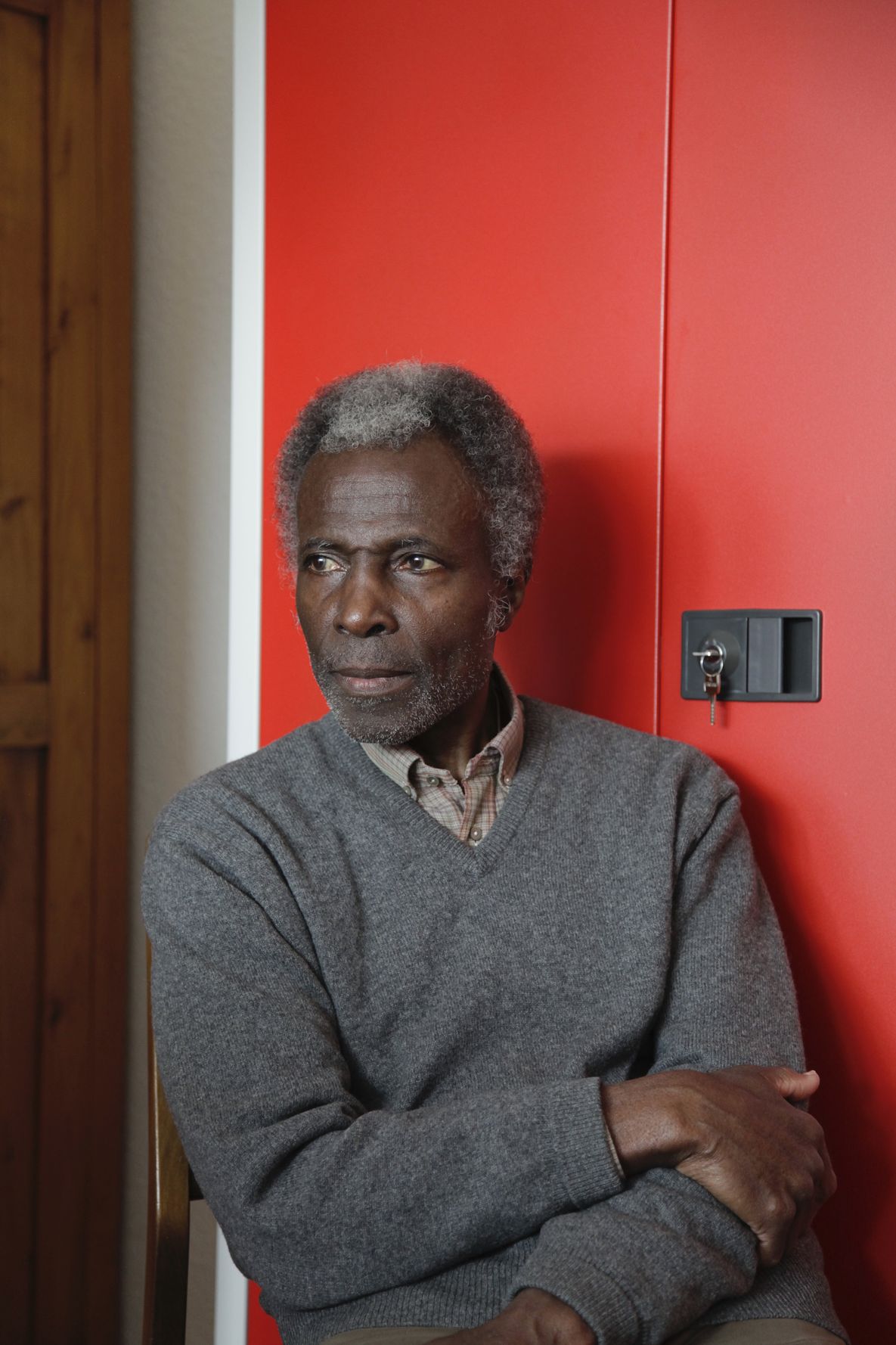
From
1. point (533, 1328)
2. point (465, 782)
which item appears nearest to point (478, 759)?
point (465, 782)

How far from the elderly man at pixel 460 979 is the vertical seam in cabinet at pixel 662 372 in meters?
0.15

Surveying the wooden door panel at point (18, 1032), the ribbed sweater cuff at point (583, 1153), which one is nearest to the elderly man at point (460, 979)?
the ribbed sweater cuff at point (583, 1153)

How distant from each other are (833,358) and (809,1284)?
0.95 metres

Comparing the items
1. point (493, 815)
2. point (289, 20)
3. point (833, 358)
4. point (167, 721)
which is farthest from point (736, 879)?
point (289, 20)

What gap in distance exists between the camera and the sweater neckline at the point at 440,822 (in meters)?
1.28

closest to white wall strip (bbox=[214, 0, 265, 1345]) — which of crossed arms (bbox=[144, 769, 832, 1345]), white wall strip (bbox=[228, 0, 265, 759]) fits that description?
white wall strip (bbox=[228, 0, 265, 759])

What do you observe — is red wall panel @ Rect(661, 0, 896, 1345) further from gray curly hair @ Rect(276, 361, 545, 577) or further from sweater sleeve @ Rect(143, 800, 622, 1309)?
sweater sleeve @ Rect(143, 800, 622, 1309)

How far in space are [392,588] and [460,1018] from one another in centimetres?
45

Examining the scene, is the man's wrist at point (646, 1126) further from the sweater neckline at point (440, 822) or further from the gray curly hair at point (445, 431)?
the gray curly hair at point (445, 431)

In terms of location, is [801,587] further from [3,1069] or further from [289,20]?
[3,1069]

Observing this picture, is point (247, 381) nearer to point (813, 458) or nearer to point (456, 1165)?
point (813, 458)

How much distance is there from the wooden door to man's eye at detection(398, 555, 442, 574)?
3.12ft

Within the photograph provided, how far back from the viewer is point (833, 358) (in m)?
1.37

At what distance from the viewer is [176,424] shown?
2209mm
